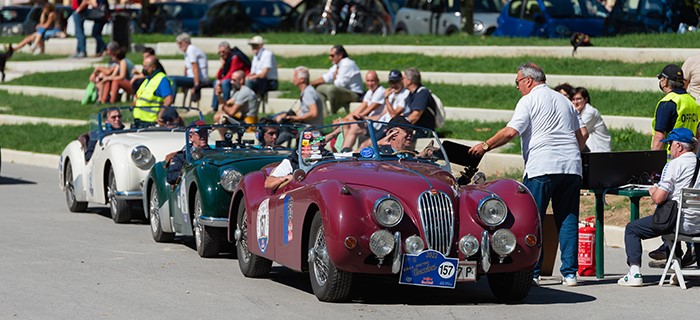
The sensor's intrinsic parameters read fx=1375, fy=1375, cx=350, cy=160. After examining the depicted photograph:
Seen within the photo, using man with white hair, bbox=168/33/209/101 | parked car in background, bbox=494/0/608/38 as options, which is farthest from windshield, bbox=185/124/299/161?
parked car in background, bbox=494/0/608/38

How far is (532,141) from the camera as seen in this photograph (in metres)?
10.7

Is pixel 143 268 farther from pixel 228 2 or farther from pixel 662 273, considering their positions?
pixel 228 2

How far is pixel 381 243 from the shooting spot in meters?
9.30

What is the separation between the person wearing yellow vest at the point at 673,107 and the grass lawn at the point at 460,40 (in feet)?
34.3

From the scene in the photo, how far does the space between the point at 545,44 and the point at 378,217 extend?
1656cm

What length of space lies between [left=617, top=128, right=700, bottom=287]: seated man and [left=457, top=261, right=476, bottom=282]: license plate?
1.86m

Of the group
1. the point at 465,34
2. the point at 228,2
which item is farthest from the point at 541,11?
A: the point at 228,2

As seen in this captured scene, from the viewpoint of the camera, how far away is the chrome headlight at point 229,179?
1244 centimetres

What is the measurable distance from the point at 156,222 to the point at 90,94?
50.4ft

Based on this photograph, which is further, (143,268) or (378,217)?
(143,268)

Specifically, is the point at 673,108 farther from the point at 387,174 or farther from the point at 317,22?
the point at 317,22

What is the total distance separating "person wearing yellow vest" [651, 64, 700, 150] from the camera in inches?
473

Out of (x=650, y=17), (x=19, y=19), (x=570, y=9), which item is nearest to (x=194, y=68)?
(x=570, y=9)

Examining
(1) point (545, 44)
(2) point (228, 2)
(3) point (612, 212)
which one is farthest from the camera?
(2) point (228, 2)
